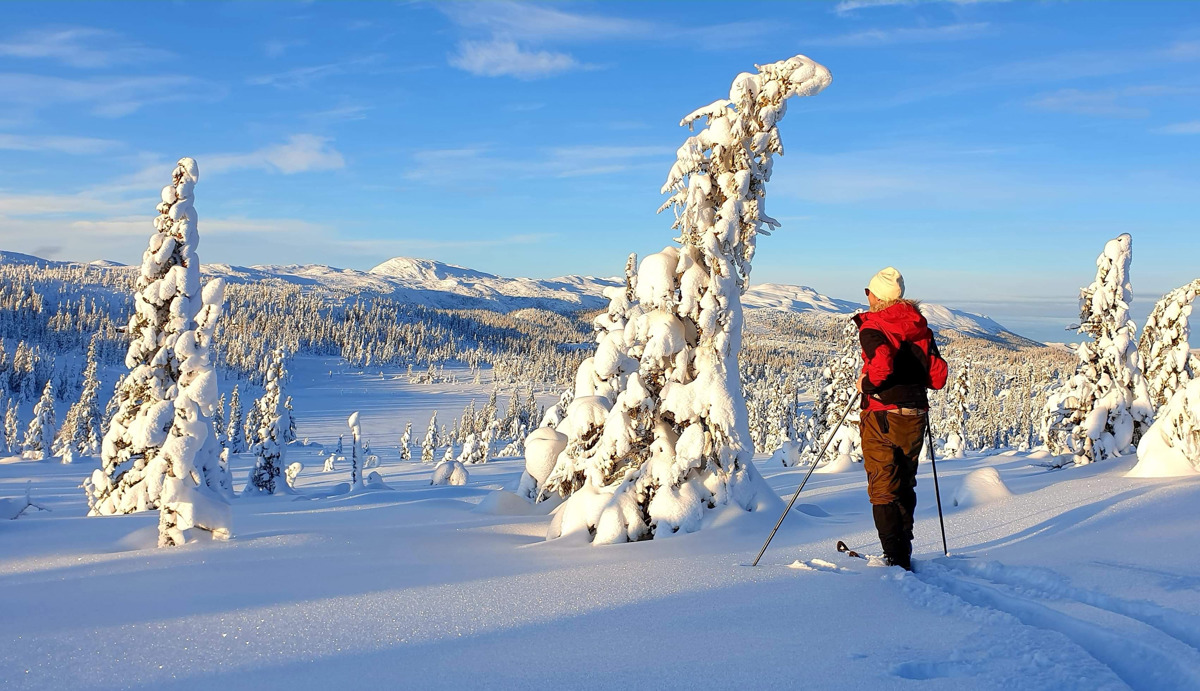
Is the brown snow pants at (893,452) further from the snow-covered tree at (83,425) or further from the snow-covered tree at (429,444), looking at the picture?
the snow-covered tree at (83,425)

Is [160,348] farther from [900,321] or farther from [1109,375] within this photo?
[1109,375]

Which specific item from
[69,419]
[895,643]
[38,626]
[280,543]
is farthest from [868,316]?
[69,419]

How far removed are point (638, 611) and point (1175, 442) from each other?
1350 cm

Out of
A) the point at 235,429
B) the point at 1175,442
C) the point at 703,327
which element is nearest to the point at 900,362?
the point at 703,327

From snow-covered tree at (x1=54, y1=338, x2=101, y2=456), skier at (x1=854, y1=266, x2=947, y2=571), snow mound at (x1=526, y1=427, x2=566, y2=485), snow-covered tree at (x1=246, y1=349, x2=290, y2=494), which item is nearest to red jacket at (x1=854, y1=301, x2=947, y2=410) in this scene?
skier at (x1=854, y1=266, x2=947, y2=571)

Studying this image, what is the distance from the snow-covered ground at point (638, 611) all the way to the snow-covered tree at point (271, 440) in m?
31.4

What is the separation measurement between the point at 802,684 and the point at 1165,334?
25411 millimetres

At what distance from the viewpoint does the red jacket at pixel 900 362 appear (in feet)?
18.1

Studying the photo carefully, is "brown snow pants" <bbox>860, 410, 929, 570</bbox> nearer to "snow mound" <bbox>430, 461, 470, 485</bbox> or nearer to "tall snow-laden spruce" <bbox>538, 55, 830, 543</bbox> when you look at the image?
"tall snow-laden spruce" <bbox>538, 55, 830, 543</bbox>

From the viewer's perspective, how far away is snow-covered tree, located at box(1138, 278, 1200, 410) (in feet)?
68.9

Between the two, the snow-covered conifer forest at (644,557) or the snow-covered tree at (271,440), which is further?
the snow-covered tree at (271,440)

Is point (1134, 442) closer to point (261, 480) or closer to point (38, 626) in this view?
point (38, 626)

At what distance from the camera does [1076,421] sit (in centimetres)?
2373

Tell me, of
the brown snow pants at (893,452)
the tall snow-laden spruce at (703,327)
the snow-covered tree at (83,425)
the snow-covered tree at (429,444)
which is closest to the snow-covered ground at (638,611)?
the brown snow pants at (893,452)
